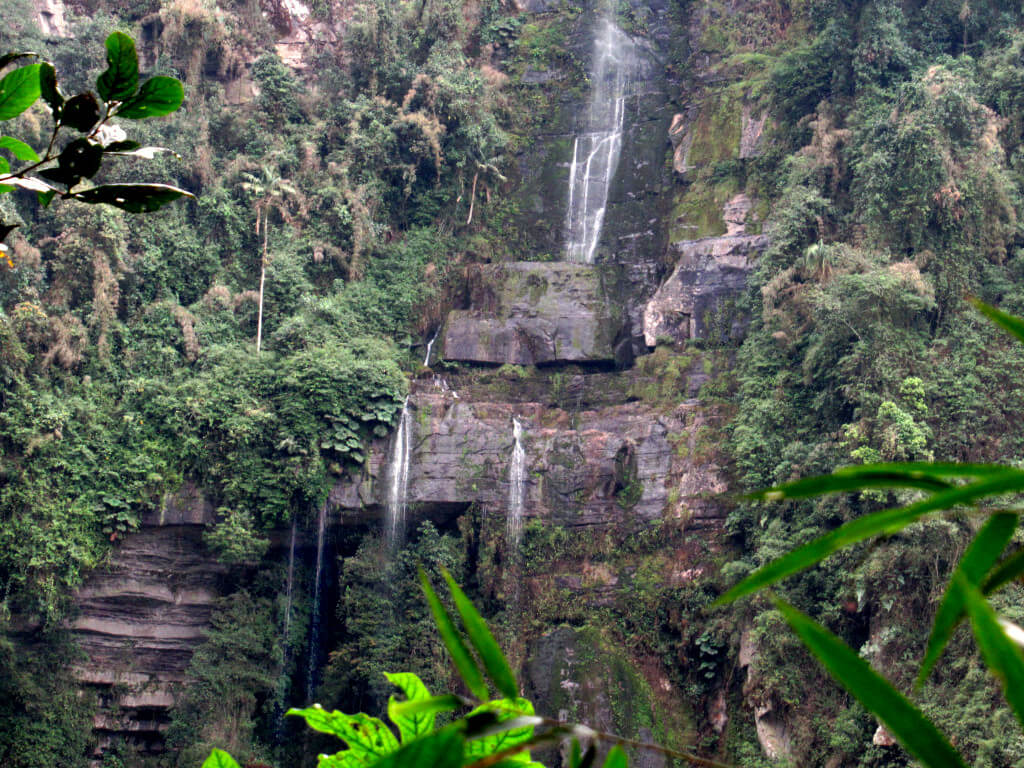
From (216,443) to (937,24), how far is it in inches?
521

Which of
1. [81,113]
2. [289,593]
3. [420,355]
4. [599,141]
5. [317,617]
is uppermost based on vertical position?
[599,141]

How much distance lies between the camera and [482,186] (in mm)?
18469

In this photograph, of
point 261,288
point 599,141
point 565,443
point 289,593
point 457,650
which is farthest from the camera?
point 599,141

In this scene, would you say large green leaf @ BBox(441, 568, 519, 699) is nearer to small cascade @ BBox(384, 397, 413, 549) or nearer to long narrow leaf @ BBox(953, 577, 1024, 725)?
long narrow leaf @ BBox(953, 577, 1024, 725)

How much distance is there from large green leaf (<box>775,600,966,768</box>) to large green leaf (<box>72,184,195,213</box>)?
945mm

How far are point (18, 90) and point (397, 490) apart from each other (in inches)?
516

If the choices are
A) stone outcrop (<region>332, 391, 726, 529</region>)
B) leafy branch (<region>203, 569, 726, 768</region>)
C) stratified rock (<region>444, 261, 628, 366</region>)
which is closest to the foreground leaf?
leafy branch (<region>203, 569, 726, 768</region>)

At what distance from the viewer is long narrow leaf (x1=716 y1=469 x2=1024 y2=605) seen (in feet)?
2.40

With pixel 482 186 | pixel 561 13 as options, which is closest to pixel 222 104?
pixel 482 186

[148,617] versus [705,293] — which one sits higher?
[705,293]

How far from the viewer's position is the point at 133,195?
1.25 m

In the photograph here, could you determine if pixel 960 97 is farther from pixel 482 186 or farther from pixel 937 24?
pixel 482 186

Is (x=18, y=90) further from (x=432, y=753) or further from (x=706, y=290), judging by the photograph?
(x=706, y=290)

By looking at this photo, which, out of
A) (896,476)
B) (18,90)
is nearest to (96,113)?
(18,90)
